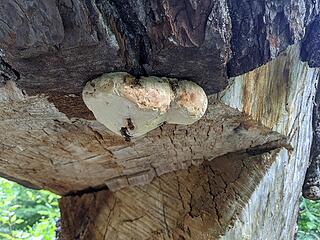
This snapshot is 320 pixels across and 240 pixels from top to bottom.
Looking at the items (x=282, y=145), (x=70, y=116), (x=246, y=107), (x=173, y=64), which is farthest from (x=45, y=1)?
(x=282, y=145)

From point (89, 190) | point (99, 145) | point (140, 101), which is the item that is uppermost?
point (140, 101)

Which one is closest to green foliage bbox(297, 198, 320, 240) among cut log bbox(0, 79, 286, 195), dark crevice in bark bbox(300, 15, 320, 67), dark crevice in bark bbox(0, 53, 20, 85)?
cut log bbox(0, 79, 286, 195)

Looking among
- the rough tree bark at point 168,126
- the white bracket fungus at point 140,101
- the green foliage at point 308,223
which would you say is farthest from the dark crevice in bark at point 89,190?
the green foliage at point 308,223

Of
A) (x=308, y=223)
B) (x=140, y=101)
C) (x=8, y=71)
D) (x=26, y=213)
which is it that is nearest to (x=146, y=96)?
(x=140, y=101)

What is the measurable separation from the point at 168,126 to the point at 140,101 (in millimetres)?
269

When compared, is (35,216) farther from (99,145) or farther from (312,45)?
(312,45)

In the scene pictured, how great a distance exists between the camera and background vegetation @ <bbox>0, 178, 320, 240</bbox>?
75.1 inches

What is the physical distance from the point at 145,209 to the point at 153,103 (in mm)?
508

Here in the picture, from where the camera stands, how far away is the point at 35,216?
3559mm

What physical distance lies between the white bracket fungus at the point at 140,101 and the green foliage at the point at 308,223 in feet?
4.48

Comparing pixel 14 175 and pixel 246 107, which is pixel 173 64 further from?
pixel 14 175

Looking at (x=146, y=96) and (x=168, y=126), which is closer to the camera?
(x=146, y=96)

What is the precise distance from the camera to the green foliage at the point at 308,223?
73.7 inches

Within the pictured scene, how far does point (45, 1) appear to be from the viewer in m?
0.49
